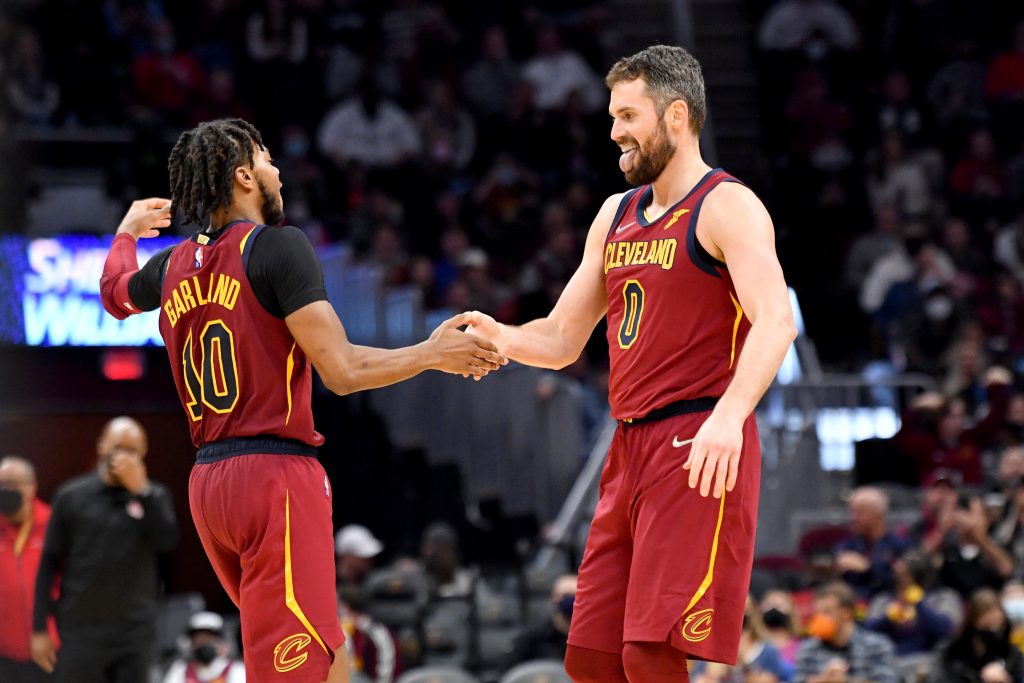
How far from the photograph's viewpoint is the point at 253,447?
5.33 meters

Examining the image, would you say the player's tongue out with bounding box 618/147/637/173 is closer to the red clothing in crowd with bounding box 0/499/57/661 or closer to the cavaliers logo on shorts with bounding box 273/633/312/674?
the cavaliers logo on shorts with bounding box 273/633/312/674

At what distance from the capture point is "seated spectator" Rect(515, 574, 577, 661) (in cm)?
1090

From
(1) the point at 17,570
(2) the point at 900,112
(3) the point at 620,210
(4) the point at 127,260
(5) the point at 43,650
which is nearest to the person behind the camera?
(3) the point at 620,210

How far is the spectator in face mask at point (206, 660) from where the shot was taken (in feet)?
33.4

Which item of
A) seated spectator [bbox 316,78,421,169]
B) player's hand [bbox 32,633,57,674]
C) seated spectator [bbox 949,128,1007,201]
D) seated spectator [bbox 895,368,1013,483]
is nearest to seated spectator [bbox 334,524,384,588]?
player's hand [bbox 32,633,57,674]

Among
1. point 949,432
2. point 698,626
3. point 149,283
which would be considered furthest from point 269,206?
point 949,432

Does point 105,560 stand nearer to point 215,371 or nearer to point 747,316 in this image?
point 215,371

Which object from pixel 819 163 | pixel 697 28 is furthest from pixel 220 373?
pixel 697 28

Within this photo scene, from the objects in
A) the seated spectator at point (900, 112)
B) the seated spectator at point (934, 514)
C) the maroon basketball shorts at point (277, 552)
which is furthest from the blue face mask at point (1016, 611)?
the seated spectator at point (900, 112)

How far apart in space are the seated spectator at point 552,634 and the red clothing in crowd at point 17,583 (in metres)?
3.33

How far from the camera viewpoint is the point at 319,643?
525cm

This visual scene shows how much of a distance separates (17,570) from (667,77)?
5249 millimetres

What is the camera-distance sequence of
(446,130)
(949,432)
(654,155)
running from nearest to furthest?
1. (654,155)
2. (949,432)
3. (446,130)

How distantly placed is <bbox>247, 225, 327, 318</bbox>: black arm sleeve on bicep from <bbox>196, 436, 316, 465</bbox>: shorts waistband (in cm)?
39
